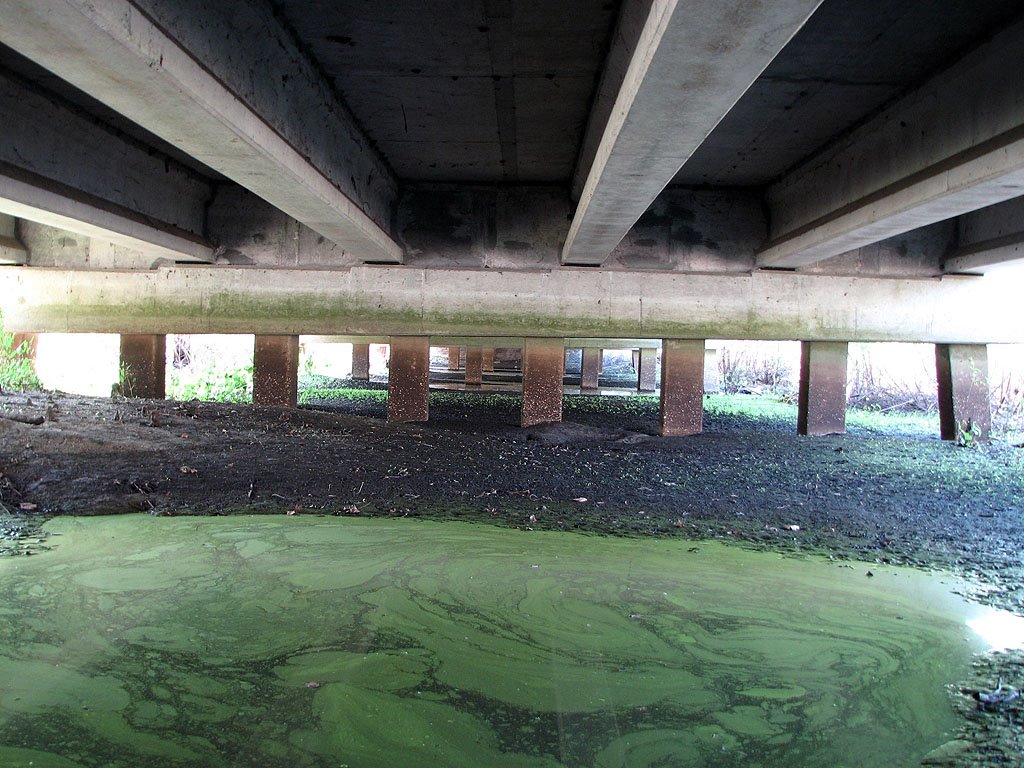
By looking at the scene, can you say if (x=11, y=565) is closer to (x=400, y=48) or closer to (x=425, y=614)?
(x=425, y=614)

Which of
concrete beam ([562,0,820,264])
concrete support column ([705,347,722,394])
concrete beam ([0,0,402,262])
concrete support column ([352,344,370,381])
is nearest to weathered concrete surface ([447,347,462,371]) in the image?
concrete support column ([352,344,370,381])

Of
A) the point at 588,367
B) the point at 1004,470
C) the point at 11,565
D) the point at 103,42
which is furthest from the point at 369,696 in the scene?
the point at 588,367

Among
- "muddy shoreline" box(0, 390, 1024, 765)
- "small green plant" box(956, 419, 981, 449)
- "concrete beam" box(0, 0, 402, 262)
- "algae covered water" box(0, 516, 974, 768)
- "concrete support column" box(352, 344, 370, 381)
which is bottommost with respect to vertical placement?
"algae covered water" box(0, 516, 974, 768)

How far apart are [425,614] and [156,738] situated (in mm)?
1233

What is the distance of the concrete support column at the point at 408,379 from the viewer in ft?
28.6

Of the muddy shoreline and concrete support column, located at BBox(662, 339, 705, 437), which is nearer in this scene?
the muddy shoreline

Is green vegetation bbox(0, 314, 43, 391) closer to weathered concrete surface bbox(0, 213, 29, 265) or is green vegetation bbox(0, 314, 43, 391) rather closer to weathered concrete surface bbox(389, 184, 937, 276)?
weathered concrete surface bbox(0, 213, 29, 265)

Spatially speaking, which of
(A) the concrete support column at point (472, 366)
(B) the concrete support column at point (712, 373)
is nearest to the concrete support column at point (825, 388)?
(A) the concrete support column at point (472, 366)

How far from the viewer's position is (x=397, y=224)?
25.4ft

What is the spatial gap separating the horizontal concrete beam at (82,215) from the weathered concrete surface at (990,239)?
7.94 meters

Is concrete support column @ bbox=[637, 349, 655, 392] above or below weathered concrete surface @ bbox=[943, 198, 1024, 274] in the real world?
below

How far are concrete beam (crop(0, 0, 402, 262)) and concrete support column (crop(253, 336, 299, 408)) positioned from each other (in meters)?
3.31

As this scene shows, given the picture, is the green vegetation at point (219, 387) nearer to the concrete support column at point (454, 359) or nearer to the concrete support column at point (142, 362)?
the concrete support column at point (142, 362)

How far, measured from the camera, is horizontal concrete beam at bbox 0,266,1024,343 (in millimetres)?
8234
